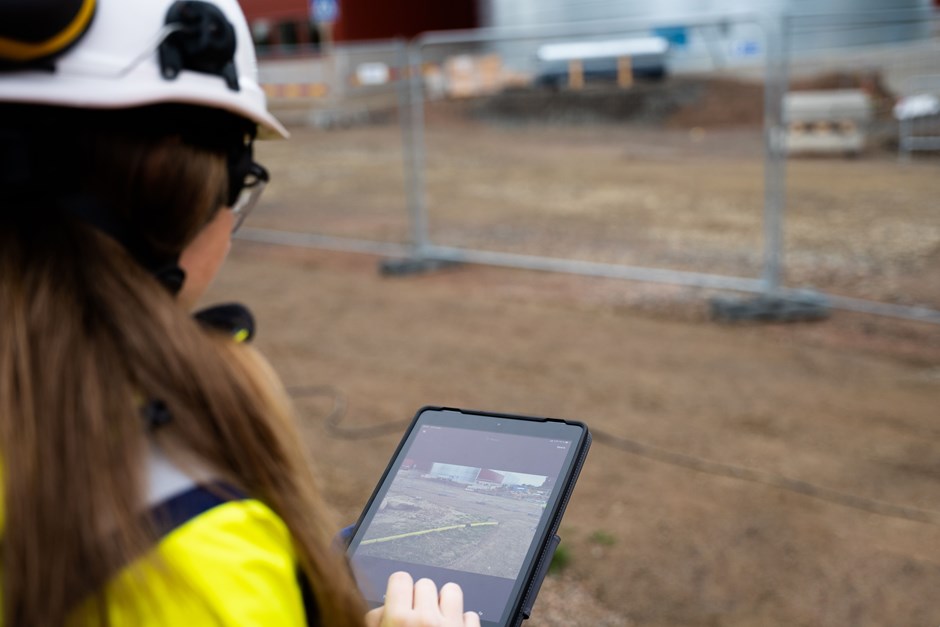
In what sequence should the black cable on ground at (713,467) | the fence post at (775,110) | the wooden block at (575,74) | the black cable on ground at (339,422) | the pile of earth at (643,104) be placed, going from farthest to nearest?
the pile of earth at (643,104)
the wooden block at (575,74)
the fence post at (775,110)
the black cable on ground at (339,422)
the black cable on ground at (713,467)

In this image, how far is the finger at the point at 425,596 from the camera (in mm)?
1318

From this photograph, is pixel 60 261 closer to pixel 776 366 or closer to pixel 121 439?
pixel 121 439

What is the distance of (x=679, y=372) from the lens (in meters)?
6.39

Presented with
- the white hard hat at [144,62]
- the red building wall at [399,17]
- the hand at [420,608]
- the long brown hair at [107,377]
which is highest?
the red building wall at [399,17]

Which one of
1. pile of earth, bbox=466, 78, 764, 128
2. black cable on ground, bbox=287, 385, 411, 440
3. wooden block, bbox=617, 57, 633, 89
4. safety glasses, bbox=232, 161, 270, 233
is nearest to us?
safety glasses, bbox=232, 161, 270, 233

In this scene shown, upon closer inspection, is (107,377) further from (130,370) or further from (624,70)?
(624,70)

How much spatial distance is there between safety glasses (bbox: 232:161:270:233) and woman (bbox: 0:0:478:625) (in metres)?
0.07

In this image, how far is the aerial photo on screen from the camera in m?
1.54

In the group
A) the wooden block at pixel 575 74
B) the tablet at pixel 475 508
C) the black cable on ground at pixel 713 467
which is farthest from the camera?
the wooden block at pixel 575 74

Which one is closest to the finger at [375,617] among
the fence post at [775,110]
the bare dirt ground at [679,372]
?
the bare dirt ground at [679,372]

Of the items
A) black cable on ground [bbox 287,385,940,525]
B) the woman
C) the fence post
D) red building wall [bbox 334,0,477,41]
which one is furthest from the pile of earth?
red building wall [bbox 334,0,477,41]

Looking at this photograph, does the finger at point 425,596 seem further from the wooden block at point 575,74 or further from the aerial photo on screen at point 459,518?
the wooden block at point 575,74

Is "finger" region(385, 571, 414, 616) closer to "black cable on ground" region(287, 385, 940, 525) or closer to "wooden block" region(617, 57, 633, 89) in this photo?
"black cable on ground" region(287, 385, 940, 525)

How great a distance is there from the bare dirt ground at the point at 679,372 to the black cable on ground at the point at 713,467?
0.01 metres
